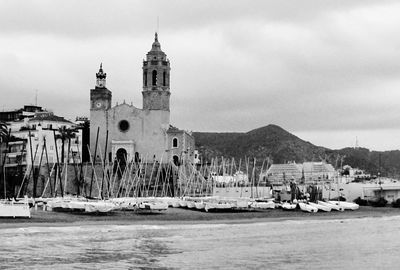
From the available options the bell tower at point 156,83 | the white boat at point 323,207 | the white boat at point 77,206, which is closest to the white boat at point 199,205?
the white boat at point 77,206

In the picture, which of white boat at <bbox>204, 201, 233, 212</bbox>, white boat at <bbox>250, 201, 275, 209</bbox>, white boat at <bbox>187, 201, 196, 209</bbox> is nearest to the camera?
white boat at <bbox>204, 201, 233, 212</bbox>

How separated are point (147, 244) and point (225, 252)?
573 centimetres

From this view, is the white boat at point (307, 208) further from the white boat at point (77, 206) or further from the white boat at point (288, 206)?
the white boat at point (77, 206)

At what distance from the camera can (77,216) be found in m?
63.6

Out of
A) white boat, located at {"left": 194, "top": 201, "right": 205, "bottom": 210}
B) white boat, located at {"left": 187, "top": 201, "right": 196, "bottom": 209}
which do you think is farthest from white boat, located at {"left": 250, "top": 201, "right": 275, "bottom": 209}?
white boat, located at {"left": 187, "top": 201, "right": 196, "bottom": 209}

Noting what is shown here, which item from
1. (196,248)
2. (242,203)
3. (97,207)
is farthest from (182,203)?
(196,248)

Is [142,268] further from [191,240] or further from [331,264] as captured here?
[191,240]

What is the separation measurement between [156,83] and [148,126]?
251 inches

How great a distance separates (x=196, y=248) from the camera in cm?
4081

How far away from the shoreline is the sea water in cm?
305

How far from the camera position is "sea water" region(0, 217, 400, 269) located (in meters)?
33.3

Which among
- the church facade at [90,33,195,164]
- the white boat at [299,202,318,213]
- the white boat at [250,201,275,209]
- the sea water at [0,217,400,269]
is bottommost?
the sea water at [0,217,400,269]

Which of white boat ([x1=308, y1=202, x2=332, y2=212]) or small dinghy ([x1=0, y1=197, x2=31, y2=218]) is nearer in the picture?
small dinghy ([x1=0, y1=197, x2=31, y2=218])

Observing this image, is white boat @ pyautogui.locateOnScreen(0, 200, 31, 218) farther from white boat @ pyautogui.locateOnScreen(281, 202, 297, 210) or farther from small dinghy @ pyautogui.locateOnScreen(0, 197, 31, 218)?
white boat @ pyautogui.locateOnScreen(281, 202, 297, 210)
